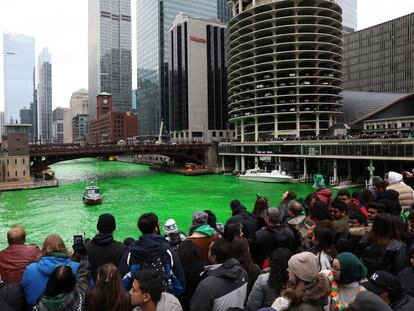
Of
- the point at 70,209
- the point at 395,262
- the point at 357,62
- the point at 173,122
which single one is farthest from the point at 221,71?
the point at 395,262

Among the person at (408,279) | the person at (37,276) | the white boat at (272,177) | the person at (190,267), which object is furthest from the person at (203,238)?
the white boat at (272,177)

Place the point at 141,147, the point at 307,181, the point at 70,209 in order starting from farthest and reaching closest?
the point at 141,147, the point at 307,181, the point at 70,209

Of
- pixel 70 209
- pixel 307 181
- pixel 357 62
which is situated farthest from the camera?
pixel 357 62

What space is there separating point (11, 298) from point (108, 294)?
1.70m

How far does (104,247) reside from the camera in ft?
20.7

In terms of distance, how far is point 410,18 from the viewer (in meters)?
119

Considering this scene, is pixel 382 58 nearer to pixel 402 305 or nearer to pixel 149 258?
pixel 402 305

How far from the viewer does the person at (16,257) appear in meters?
5.63

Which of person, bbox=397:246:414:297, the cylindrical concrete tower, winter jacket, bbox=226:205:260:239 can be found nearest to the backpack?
winter jacket, bbox=226:205:260:239

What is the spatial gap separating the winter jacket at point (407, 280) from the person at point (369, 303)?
4.83ft

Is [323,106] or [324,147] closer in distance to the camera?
[324,147]

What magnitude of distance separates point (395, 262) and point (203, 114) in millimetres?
134617

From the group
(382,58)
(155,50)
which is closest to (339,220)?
(382,58)

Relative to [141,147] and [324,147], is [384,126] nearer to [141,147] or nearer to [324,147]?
[324,147]
